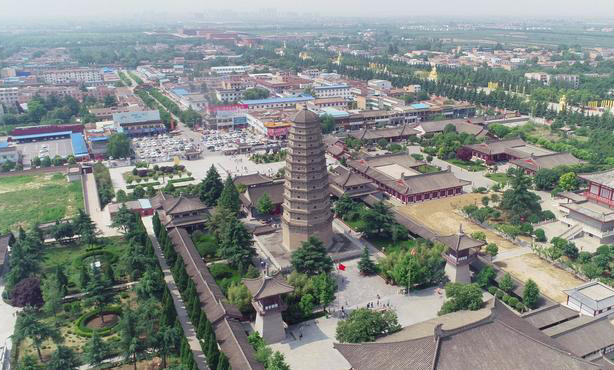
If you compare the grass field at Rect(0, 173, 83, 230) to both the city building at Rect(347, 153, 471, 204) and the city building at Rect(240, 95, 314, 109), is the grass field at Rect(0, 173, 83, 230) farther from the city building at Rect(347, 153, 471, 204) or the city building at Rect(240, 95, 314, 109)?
the city building at Rect(240, 95, 314, 109)

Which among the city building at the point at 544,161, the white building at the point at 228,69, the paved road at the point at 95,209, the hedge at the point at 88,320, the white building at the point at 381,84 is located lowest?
the paved road at the point at 95,209

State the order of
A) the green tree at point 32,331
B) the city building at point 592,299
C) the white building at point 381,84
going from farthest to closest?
the white building at point 381,84
the city building at point 592,299
the green tree at point 32,331

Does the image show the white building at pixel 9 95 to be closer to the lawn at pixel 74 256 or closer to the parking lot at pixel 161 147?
the parking lot at pixel 161 147

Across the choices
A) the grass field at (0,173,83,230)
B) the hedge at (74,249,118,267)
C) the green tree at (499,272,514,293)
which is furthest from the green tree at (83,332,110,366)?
the grass field at (0,173,83,230)

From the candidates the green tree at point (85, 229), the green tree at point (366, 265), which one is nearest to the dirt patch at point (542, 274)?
the green tree at point (366, 265)

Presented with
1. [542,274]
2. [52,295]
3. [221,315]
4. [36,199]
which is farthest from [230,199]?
[542,274]

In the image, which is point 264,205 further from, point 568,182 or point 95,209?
point 568,182
